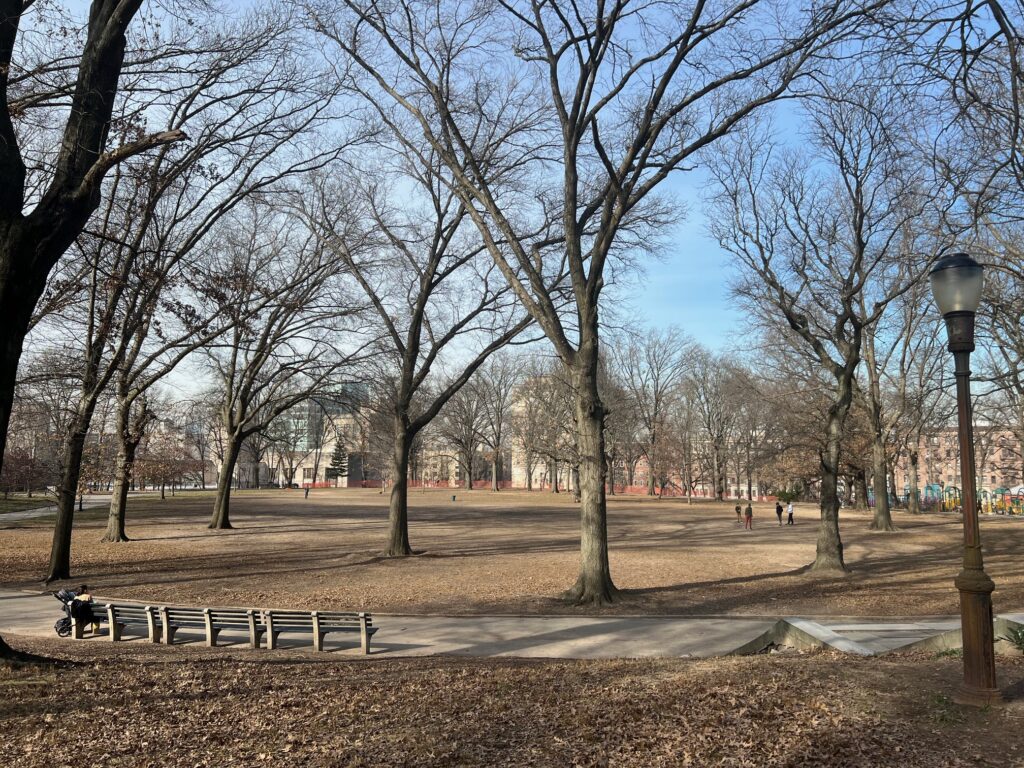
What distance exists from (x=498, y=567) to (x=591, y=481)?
7263mm

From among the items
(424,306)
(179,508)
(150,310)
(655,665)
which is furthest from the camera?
(179,508)

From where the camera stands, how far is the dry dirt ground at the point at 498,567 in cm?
1563

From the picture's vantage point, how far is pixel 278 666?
8.12 meters

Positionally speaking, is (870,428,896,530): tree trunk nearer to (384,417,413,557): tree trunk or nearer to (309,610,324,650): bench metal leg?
(384,417,413,557): tree trunk

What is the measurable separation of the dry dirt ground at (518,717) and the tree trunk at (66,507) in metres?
12.8

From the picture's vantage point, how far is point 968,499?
6102 mm

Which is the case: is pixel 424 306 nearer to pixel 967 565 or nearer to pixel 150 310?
pixel 150 310

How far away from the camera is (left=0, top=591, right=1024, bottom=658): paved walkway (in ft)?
31.3

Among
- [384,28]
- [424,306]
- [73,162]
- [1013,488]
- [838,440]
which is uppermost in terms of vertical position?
[384,28]

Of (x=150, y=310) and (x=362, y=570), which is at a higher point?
(x=150, y=310)

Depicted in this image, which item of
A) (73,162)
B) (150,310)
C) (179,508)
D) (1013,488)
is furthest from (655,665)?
(1013,488)

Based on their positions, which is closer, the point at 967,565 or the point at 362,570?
the point at 967,565

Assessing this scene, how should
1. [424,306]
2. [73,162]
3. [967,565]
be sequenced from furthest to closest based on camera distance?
[424,306] < [73,162] < [967,565]

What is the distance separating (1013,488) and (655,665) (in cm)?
12682
